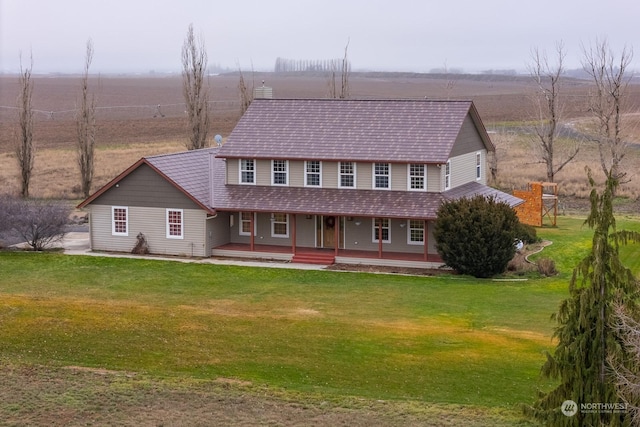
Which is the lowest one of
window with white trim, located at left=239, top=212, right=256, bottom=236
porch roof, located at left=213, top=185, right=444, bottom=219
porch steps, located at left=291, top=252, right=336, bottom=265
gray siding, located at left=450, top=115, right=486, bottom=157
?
porch steps, located at left=291, top=252, right=336, bottom=265

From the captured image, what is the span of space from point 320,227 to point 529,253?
9.40 meters

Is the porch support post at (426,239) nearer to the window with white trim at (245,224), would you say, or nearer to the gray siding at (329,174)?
the gray siding at (329,174)

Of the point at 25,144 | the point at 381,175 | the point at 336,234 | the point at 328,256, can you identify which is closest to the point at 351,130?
the point at 381,175

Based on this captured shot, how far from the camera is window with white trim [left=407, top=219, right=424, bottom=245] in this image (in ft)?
140

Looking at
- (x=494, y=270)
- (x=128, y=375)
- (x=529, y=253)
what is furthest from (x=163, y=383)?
(x=529, y=253)

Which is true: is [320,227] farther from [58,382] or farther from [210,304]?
[58,382]

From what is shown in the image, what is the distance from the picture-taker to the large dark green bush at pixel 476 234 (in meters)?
38.4

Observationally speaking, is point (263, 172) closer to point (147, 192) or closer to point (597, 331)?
point (147, 192)

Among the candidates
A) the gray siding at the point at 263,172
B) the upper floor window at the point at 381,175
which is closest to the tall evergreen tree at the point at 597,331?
the upper floor window at the point at 381,175

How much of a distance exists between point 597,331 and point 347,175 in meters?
27.0

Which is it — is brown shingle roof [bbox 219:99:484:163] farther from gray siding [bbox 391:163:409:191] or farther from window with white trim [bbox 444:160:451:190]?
window with white trim [bbox 444:160:451:190]

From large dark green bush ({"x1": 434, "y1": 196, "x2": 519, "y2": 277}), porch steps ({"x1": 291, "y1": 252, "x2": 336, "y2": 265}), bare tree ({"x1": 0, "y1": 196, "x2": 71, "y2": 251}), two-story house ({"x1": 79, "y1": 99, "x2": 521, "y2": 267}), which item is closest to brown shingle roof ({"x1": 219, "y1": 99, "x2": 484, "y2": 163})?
two-story house ({"x1": 79, "y1": 99, "x2": 521, "y2": 267})

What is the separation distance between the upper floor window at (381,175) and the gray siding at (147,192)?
809 cm

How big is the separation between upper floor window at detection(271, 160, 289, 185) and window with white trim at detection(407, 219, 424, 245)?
6.14 m
